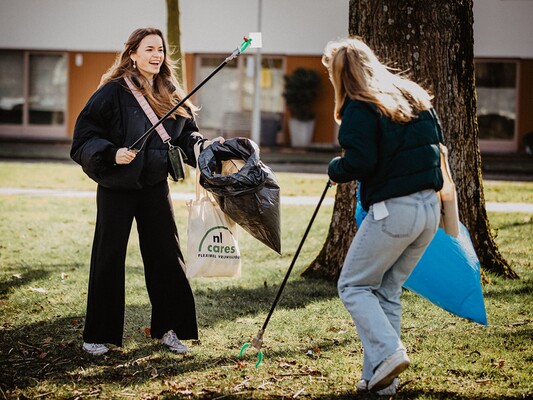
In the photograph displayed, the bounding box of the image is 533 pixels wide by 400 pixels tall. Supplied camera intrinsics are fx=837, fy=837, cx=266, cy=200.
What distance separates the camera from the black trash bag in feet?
17.0

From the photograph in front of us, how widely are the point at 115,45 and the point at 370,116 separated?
2478 cm

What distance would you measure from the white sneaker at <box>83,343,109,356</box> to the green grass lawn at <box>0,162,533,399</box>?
53 millimetres

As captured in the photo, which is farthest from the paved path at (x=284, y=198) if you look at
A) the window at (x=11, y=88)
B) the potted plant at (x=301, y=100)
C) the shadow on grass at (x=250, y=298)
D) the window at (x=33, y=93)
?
the window at (x=11, y=88)

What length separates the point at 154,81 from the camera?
5.43m

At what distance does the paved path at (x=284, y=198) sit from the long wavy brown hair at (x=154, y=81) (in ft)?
23.7

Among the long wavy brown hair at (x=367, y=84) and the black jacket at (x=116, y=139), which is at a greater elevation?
the long wavy brown hair at (x=367, y=84)

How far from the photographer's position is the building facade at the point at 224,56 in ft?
84.2

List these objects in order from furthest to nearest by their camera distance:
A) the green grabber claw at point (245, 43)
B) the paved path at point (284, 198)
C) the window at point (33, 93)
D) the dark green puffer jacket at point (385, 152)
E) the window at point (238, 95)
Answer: the window at point (33, 93)
the window at point (238, 95)
the paved path at point (284, 198)
the green grabber claw at point (245, 43)
the dark green puffer jacket at point (385, 152)

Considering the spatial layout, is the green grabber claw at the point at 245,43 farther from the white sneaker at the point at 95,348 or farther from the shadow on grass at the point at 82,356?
the white sneaker at the point at 95,348

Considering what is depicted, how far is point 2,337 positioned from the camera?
5812 mm

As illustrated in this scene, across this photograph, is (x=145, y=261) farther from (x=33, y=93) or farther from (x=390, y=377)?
(x=33, y=93)

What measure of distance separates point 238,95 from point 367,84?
23931 millimetres

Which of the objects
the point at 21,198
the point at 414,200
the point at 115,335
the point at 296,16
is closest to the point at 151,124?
the point at 115,335

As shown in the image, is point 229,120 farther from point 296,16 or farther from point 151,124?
point 151,124
